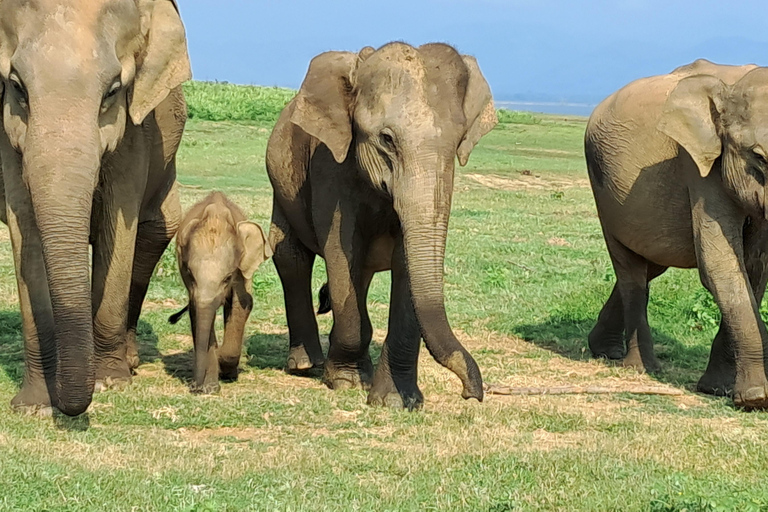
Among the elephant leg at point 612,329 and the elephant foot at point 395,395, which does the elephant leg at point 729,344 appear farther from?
the elephant foot at point 395,395

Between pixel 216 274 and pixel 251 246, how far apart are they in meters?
0.47

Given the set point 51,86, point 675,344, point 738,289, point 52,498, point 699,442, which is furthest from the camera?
point 675,344

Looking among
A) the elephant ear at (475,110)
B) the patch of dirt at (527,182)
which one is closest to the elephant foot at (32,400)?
the elephant ear at (475,110)

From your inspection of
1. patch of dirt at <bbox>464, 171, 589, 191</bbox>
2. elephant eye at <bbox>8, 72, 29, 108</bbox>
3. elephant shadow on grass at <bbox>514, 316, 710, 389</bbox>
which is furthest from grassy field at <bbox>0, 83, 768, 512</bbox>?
patch of dirt at <bbox>464, 171, 589, 191</bbox>

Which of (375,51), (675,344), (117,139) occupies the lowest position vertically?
(675,344)

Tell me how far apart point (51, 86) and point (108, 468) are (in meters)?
2.15

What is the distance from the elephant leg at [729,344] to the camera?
9.40 metres

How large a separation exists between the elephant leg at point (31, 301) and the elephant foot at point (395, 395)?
7.19 feet

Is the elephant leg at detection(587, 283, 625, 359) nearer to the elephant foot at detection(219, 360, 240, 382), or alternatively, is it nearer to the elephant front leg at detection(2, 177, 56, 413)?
the elephant foot at detection(219, 360, 240, 382)

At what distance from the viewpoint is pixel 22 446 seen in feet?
22.6

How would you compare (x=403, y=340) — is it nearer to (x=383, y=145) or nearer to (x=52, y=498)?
(x=383, y=145)

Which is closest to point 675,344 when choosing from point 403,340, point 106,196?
point 403,340

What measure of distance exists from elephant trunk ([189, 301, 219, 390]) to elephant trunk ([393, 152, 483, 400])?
1.90m

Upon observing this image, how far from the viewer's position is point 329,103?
8.49 meters
